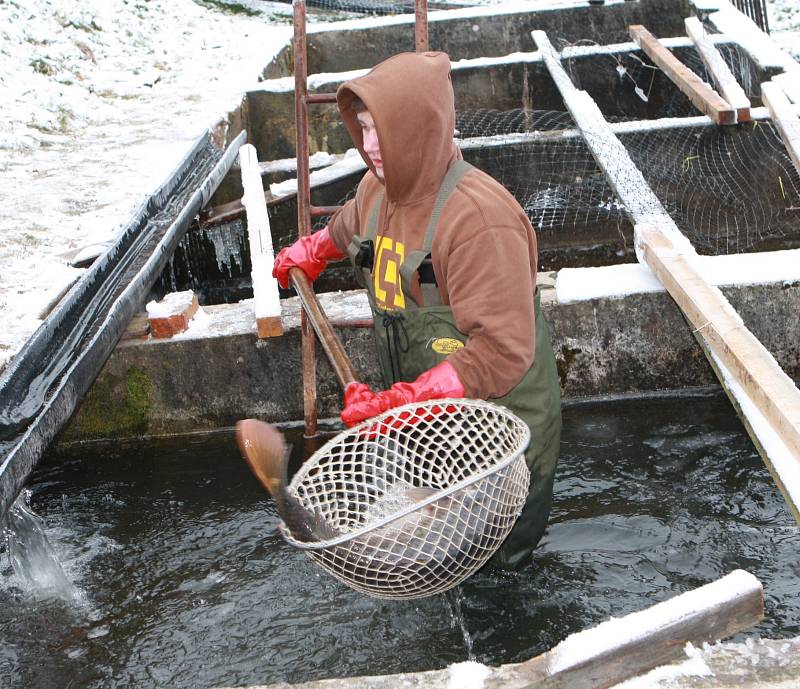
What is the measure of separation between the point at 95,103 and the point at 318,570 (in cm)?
647

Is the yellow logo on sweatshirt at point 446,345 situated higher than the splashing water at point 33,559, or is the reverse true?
the yellow logo on sweatshirt at point 446,345

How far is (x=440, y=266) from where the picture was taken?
319 cm

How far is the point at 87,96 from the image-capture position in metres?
9.19

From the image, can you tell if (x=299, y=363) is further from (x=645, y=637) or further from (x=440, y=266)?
(x=645, y=637)

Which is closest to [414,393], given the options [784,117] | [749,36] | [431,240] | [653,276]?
[431,240]

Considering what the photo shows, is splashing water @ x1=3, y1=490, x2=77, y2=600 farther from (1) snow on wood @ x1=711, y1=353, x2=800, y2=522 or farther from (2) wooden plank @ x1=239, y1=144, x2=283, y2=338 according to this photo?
(1) snow on wood @ x1=711, y1=353, x2=800, y2=522

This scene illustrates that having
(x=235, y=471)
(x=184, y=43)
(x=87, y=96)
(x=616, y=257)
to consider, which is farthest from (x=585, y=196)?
(x=184, y=43)

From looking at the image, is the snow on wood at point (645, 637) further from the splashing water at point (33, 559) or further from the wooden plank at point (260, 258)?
the wooden plank at point (260, 258)

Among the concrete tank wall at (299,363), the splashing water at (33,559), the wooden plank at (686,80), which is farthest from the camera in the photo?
the wooden plank at (686,80)

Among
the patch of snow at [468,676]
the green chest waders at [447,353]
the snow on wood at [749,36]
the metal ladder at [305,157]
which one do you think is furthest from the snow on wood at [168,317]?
the snow on wood at [749,36]

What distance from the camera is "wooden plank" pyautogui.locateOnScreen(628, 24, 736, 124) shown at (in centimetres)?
668

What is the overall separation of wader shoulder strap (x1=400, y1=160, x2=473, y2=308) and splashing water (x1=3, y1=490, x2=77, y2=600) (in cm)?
204

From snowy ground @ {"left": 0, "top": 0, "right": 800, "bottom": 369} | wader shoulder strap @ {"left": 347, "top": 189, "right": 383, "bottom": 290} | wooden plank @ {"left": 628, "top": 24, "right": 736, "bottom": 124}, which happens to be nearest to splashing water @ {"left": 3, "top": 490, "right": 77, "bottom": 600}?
snowy ground @ {"left": 0, "top": 0, "right": 800, "bottom": 369}

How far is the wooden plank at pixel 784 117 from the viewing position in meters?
6.06
